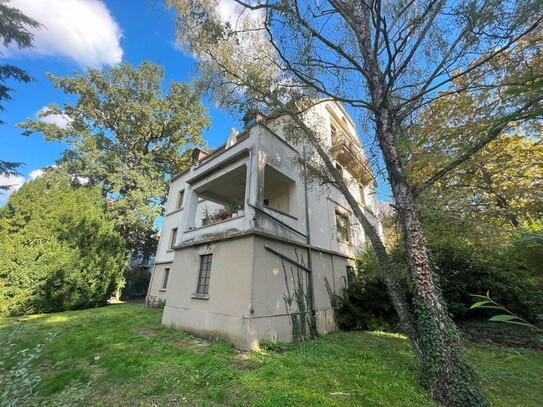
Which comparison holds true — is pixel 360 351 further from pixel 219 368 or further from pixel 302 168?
pixel 302 168

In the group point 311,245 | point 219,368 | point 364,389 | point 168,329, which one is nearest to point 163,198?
point 168,329

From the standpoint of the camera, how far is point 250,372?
16.6ft

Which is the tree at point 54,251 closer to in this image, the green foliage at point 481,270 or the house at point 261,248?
the house at point 261,248

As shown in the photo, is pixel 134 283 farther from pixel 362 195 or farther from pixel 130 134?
pixel 362 195

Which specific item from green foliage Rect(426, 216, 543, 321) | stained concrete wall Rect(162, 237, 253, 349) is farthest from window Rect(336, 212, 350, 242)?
stained concrete wall Rect(162, 237, 253, 349)

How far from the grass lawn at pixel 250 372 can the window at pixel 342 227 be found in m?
4.99

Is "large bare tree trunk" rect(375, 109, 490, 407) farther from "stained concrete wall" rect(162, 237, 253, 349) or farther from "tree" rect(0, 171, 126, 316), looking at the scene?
"tree" rect(0, 171, 126, 316)

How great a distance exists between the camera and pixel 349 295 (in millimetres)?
9836

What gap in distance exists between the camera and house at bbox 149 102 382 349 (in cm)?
704

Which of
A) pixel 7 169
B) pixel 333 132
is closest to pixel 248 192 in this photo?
pixel 333 132

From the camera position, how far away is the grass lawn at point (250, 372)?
4.16 metres

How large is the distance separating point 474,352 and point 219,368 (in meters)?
6.86

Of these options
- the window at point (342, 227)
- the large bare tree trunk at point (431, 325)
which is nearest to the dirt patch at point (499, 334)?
the large bare tree trunk at point (431, 325)

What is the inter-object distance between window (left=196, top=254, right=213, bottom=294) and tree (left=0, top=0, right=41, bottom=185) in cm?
1187
